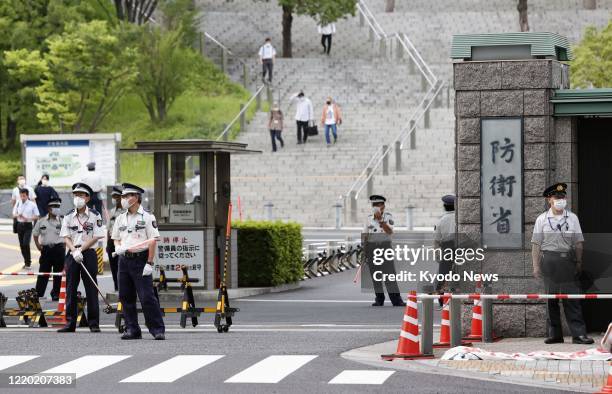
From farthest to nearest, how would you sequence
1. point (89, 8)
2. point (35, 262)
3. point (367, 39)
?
point (367, 39)
point (89, 8)
point (35, 262)

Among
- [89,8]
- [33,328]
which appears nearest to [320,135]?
[89,8]

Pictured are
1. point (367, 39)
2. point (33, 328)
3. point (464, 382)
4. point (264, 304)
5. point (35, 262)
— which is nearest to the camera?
point (464, 382)

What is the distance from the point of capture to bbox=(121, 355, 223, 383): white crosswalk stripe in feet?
49.5

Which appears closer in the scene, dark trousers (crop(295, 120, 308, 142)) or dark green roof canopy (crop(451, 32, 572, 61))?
dark green roof canopy (crop(451, 32, 572, 61))

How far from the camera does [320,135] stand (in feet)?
185

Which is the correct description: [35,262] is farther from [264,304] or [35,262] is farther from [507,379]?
[507,379]

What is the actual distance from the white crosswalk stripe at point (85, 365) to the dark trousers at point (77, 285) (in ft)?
11.5

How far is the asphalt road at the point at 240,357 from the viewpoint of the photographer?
577 inches

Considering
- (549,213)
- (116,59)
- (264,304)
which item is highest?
(116,59)

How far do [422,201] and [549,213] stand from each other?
29.9 meters

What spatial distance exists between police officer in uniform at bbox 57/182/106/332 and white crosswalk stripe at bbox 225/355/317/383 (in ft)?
14.0

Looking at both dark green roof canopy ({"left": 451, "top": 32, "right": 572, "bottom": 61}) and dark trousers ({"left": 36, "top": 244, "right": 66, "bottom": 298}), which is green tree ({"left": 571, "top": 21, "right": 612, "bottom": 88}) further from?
dark green roof canopy ({"left": 451, "top": 32, "right": 572, "bottom": 61})

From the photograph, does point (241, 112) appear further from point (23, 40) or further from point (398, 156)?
point (23, 40)

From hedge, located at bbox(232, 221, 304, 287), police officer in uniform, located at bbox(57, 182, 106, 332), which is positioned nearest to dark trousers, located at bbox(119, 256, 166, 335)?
police officer in uniform, located at bbox(57, 182, 106, 332)
